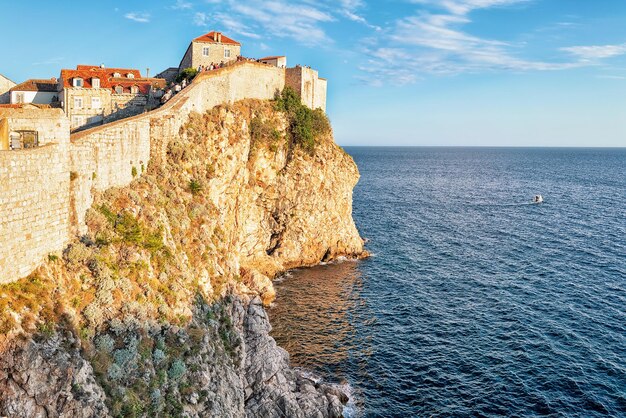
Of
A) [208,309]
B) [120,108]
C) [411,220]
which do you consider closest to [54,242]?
[208,309]

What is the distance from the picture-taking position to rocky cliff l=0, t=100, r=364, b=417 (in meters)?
16.0

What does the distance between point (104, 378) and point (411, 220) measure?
6286 centimetres

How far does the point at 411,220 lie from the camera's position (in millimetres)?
76125

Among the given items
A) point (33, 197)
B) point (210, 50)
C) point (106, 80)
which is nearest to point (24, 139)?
point (33, 197)

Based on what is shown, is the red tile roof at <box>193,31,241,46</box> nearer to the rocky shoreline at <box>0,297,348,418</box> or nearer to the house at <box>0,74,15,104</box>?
the house at <box>0,74,15,104</box>

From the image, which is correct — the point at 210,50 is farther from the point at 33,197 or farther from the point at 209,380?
the point at 209,380

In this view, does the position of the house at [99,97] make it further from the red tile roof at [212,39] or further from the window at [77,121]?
the red tile roof at [212,39]

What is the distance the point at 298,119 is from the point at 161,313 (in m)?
34.7

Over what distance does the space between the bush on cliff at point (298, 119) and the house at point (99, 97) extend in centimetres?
1361

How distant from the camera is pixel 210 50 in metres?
51.8

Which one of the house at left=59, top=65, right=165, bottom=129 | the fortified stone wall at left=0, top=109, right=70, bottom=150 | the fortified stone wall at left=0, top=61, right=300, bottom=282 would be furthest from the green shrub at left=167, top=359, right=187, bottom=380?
the house at left=59, top=65, right=165, bottom=129

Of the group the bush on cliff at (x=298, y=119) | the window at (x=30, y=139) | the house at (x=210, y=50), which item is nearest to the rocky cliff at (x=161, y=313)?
the window at (x=30, y=139)

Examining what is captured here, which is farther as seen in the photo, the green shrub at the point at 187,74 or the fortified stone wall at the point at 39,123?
the green shrub at the point at 187,74

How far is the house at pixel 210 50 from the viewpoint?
51.2 metres
